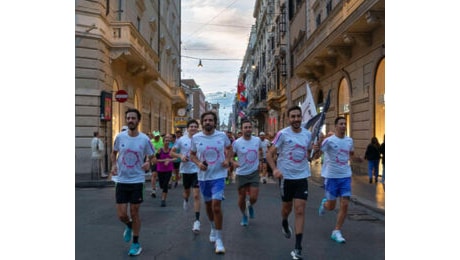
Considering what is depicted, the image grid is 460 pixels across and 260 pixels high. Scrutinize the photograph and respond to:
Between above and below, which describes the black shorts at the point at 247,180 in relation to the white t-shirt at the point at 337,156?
below

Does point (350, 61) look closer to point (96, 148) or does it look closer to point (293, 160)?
point (96, 148)

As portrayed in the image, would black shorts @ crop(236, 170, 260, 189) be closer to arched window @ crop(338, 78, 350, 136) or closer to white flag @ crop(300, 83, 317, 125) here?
white flag @ crop(300, 83, 317, 125)

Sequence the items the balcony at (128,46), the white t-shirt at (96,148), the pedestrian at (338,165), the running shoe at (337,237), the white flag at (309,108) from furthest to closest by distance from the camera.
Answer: the balcony at (128,46)
the white t-shirt at (96,148)
the white flag at (309,108)
the pedestrian at (338,165)
the running shoe at (337,237)

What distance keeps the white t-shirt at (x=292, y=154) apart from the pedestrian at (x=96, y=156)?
11763 mm

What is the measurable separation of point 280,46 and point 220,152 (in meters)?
33.9

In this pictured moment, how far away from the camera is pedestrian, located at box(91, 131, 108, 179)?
16.7 m

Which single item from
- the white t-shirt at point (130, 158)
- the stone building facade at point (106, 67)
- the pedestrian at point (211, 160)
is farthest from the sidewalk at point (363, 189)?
the white t-shirt at point (130, 158)

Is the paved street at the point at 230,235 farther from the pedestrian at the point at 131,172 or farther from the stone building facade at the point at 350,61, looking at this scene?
the stone building facade at the point at 350,61

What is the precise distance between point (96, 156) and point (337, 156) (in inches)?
458

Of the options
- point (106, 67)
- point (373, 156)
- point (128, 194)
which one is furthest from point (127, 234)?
point (106, 67)

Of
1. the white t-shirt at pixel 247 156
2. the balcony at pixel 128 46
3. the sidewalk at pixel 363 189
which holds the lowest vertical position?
the sidewalk at pixel 363 189

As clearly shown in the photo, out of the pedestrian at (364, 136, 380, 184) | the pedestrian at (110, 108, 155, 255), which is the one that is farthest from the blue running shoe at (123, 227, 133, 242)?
the pedestrian at (364, 136, 380, 184)

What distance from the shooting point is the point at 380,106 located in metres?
16.3

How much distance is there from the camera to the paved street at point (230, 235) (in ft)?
19.7
